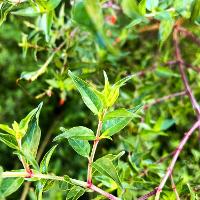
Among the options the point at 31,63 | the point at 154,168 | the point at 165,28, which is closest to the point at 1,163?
the point at 31,63

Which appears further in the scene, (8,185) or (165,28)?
(165,28)

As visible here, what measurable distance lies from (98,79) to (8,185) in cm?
59

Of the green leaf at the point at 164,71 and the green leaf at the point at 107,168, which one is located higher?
the green leaf at the point at 107,168

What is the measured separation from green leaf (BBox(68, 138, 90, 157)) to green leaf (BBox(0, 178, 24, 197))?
0.28 feet

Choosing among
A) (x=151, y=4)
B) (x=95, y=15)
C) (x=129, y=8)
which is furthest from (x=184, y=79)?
(x=95, y=15)

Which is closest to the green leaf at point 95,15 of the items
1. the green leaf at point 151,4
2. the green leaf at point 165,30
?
the green leaf at point 151,4

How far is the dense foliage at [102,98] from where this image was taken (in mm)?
586

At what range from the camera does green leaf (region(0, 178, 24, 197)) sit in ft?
1.94

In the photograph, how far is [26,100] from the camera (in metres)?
1.89

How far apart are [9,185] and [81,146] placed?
11 cm

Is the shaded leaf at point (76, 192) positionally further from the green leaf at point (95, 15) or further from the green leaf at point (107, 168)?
the green leaf at point (95, 15)

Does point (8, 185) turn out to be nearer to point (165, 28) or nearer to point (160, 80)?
point (165, 28)

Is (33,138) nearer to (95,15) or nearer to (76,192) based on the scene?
(76,192)

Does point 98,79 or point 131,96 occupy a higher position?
point 98,79
